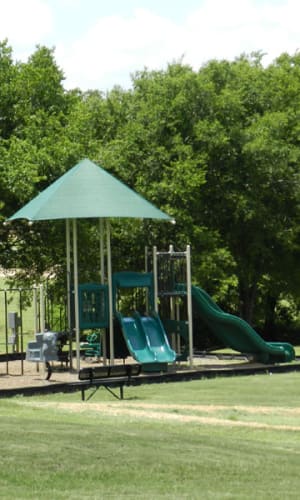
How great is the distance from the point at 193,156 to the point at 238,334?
1300 cm

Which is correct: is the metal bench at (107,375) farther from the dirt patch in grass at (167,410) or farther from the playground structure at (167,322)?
the playground structure at (167,322)

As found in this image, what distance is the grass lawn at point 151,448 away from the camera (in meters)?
12.2

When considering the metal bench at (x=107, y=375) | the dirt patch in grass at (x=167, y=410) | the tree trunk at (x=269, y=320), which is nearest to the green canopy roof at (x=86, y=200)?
the metal bench at (x=107, y=375)

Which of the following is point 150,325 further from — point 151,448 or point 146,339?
point 151,448

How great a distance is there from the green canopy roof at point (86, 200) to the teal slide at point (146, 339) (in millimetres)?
2783

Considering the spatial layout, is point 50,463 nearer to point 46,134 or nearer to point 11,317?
point 11,317

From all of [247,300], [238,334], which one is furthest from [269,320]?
[238,334]

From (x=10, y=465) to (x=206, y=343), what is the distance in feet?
119

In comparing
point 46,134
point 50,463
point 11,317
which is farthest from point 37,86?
point 50,463

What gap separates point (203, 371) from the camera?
92.5ft

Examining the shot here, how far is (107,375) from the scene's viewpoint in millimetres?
23719

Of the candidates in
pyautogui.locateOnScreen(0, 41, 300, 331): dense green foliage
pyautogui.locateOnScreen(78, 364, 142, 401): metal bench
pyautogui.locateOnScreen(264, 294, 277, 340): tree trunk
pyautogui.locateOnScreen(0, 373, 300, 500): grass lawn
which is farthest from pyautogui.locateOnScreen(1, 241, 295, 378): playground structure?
pyautogui.locateOnScreen(264, 294, 277, 340): tree trunk

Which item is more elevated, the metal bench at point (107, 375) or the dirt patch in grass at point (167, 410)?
the metal bench at point (107, 375)

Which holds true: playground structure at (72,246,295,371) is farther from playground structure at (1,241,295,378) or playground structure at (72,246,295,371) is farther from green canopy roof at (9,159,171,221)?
green canopy roof at (9,159,171,221)
